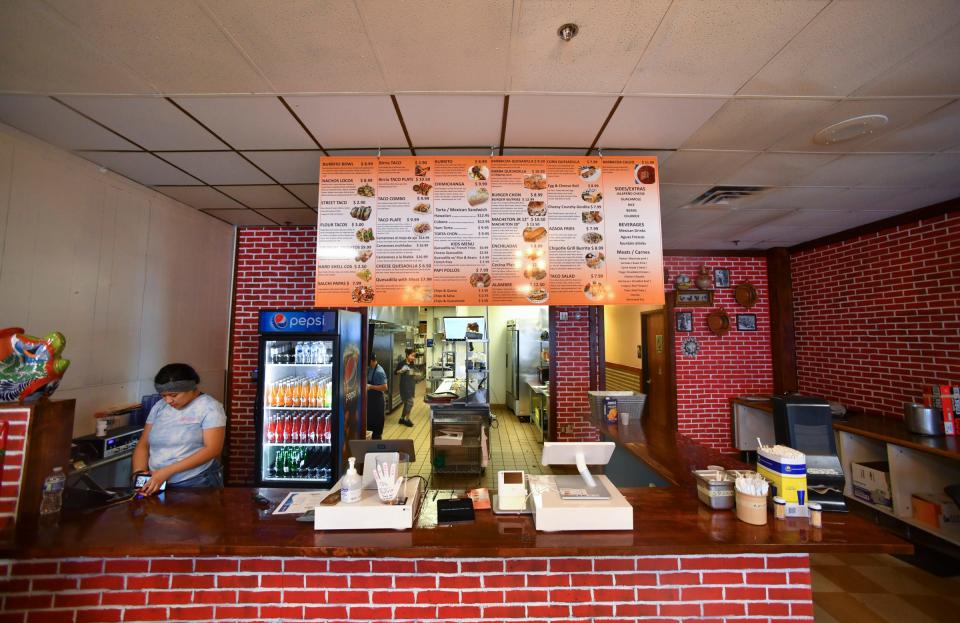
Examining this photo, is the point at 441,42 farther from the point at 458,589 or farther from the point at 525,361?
the point at 525,361

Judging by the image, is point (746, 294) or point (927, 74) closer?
point (927, 74)

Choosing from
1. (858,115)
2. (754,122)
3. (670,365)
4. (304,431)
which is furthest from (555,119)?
(670,365)

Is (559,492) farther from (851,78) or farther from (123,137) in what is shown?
(123,137)

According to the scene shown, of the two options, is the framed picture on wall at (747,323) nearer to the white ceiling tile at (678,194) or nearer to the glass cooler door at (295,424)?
the white ceiling tile at (678,194)

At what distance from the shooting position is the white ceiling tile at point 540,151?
118 inches

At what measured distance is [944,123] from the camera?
261 centimetres

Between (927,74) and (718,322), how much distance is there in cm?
443

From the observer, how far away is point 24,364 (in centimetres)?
218

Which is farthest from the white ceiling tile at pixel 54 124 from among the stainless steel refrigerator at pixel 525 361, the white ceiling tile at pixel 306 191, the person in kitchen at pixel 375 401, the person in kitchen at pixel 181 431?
the stainless steel refrigerator at pixel 525 361

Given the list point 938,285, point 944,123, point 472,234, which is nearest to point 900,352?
point 938,285

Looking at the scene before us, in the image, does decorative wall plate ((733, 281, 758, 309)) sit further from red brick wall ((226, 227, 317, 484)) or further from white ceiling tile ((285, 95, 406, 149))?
red brick wall ((226, 227, 317, 484))

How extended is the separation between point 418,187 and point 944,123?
349 centimetres

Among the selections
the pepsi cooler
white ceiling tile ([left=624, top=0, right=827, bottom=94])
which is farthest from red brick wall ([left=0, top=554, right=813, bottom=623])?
white ceiling tile ([left=624, top=0, right=827, bottom=94])

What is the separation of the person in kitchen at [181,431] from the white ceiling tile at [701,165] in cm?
393
